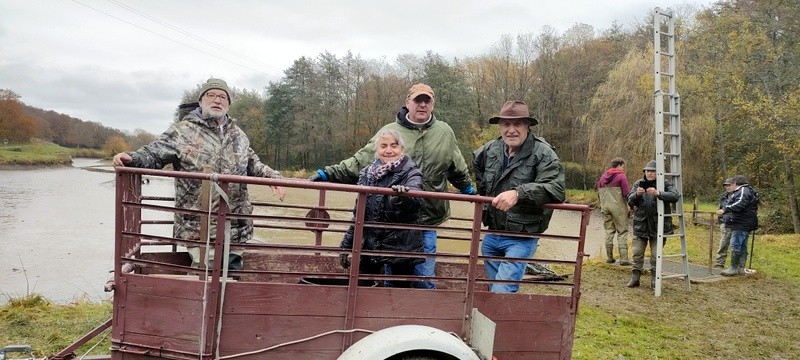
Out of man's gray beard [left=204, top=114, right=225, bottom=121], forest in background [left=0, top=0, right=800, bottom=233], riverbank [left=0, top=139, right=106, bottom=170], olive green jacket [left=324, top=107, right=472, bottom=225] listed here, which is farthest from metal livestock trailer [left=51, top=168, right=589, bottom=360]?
riverbank [left=0, top=139, right=106, bottom=170]

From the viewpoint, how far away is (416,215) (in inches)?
129

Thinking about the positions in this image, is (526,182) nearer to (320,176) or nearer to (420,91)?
(420,91)

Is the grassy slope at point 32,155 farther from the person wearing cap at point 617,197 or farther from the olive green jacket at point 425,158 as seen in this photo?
the olive green jacket at point 425,158

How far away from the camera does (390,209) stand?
3.19 meters

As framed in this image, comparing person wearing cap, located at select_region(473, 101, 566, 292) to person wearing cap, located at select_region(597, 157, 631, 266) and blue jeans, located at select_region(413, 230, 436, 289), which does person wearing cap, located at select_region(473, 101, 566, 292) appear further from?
person wearing cap, located at select_region(597, 157, 631, 266)

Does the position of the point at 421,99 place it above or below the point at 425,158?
above

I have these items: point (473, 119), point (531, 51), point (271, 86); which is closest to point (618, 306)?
point (473, 119)

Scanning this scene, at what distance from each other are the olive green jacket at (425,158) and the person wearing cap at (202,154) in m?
0.58

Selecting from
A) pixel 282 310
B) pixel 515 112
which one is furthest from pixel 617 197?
pixel 282 310

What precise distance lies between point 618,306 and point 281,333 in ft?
17.8

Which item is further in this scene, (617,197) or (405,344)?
(617,197)

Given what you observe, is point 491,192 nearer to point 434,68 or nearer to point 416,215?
point 416,215

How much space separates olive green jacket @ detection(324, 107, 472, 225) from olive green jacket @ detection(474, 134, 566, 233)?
0.32 meters

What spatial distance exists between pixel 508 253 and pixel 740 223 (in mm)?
7604
